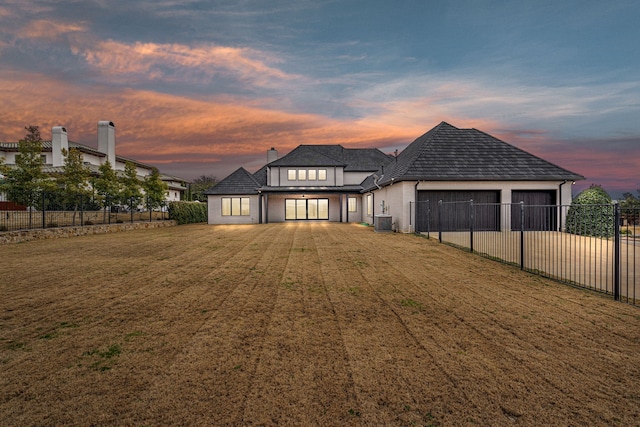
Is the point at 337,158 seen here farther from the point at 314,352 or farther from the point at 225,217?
the point at 314,352

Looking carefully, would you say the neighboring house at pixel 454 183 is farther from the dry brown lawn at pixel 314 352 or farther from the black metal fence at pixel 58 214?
the dry brown lawn at pixel 314 352

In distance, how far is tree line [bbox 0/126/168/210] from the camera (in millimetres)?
16469

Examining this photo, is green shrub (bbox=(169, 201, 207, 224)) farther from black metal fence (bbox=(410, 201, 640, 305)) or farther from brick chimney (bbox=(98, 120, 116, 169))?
black metal fence (bbox=(410, 201, 640, 305))

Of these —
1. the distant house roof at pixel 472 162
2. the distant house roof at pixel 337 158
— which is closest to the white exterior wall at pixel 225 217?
the distant house roof at pixel 337 158

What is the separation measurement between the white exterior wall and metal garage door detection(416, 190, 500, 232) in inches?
659

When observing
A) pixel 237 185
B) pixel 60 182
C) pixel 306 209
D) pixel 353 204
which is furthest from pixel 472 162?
pixel 60 182

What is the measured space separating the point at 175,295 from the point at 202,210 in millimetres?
29220

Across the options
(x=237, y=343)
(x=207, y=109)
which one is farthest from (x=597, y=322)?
(x=207, y=109)

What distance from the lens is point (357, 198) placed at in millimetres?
30531

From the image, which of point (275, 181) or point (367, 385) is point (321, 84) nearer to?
point (275, 181)

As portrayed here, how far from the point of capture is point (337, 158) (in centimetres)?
3525

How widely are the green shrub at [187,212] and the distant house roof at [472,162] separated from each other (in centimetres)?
2127

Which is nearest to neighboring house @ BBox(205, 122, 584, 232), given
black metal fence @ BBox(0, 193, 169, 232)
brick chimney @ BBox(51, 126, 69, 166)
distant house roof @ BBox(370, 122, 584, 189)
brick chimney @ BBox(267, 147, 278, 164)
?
distant house roof @ BBox(370, 122, 584, 189)

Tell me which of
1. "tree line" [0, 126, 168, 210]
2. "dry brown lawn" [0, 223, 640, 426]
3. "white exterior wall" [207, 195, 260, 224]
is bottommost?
"dry brown lawn" [0, 223, 640, 426]
